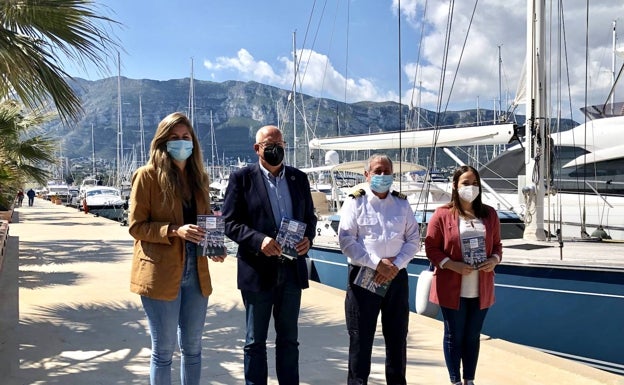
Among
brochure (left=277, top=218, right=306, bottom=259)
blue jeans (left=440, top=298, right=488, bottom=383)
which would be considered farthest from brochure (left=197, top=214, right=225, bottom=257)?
blue jeans (left=440, top=298, right=488, bottom=383)

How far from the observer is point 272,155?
3453 millimetres

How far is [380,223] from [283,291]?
31.2 inches

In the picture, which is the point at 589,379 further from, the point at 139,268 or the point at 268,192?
the point at 139,268

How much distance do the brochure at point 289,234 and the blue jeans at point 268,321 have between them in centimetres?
17

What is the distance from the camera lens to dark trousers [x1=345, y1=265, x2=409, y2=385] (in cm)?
363

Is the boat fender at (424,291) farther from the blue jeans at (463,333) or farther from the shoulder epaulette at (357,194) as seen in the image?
the shoulder epaulette at (357,194)

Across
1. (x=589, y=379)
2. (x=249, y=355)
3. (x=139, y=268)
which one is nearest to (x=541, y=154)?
(x=589, y=379)

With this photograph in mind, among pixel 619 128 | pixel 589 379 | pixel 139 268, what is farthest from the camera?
pixel 619 128

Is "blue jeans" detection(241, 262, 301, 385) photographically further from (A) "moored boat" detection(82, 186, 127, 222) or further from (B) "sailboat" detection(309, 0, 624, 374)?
(A) "moored boat" detection(82, 186, 127, 222)

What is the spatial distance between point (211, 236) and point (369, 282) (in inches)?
44.4

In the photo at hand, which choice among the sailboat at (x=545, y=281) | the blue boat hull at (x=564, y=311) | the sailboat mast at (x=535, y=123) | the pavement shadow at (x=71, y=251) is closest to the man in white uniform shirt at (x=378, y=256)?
the sailboat at (x=545, y=281)

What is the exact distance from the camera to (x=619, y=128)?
12039mm

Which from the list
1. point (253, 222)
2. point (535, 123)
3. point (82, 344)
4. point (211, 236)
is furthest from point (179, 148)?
point (535, 123)

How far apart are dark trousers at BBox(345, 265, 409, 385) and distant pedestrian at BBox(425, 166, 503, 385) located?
0.32 metres
